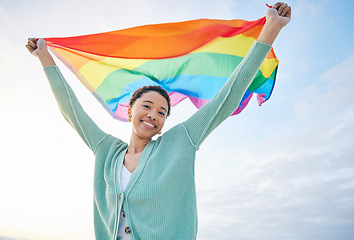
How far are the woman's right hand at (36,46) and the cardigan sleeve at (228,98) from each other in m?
1.95

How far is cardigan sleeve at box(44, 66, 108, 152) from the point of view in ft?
10.6

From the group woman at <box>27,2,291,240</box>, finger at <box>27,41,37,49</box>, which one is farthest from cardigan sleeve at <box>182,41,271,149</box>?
finger at <box>27,41,37,49</box>

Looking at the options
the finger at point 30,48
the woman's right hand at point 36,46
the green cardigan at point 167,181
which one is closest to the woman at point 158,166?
the green cardigan at point 167,181

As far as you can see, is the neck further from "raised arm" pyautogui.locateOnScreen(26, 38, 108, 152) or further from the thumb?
the thumb

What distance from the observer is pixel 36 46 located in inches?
136

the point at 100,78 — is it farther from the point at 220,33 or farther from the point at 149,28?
the point at 220,33

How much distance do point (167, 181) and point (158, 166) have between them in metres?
0.19

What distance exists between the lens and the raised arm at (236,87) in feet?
8.70

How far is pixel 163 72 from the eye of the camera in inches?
155

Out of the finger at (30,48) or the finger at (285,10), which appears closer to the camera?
the finger at (285,10)

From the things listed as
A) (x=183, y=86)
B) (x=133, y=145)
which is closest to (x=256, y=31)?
(x=183, y=86)

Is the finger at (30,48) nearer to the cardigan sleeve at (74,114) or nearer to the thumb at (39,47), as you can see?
the thumb at (39,47)

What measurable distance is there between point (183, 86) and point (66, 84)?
1433 millimetres

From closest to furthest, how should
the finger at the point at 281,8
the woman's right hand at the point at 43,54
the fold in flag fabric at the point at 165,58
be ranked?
the finger at the point at 281,8 < the woman's right hand at the point at 43,54 < the fold in flag fabric at the point at 165,58
